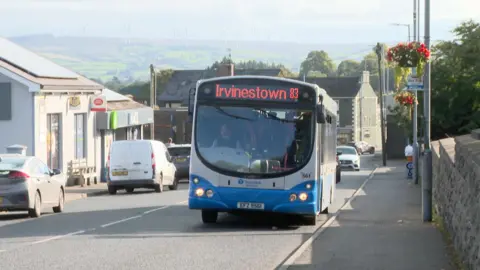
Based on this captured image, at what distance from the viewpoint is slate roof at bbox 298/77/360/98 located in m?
127

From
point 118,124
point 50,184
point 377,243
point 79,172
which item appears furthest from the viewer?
point 118,124

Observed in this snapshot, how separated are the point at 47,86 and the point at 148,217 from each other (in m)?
17.4

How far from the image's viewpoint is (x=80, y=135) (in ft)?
150

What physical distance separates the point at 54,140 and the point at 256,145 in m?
23.0

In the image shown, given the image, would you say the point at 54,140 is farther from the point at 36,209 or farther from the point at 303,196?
the point at 303,196

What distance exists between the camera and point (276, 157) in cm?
2027

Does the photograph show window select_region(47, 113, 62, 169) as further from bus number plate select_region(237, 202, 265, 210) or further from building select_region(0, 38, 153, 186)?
bus number plate select_region(237, 202, 265, 210)

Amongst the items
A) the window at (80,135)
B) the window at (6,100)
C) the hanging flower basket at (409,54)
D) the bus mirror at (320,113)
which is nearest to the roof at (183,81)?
the window at (80,135)

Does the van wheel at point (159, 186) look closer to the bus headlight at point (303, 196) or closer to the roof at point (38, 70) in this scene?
the roof at point (38, 70)

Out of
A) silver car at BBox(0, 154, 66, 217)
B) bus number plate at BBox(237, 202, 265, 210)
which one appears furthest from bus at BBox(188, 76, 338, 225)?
silver car at BBox(0, 154, 66, 217)

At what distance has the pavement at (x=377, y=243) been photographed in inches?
574

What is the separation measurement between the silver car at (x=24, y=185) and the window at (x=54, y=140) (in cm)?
1630

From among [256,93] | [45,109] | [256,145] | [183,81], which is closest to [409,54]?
[256,93]

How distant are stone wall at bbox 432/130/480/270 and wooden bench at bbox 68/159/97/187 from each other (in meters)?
26.2
